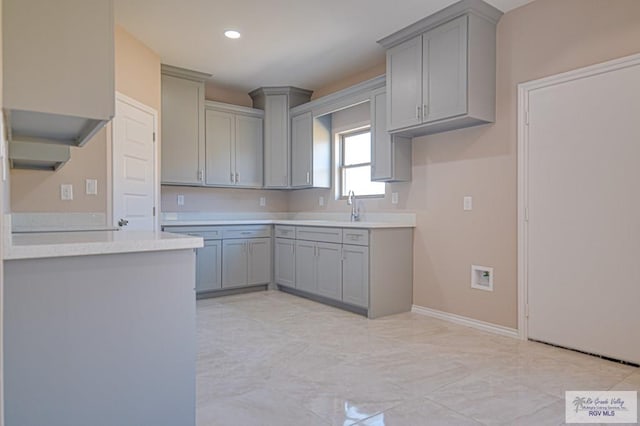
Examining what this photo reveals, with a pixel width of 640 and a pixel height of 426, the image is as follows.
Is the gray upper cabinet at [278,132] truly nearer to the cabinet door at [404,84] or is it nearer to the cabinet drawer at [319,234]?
the cabinet drawer at [319,234]

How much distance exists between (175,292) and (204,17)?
2712mm

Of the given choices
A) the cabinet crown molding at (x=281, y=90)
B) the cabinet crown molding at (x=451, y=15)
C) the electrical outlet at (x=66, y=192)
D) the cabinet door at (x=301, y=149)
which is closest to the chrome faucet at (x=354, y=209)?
the cabinet door at (x=301, y=149)

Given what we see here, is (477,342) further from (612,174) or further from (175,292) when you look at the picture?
(175,292)

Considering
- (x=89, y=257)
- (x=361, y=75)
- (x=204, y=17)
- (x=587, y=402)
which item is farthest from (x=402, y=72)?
(x=89, y=257)

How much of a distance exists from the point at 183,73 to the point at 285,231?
2150 mm

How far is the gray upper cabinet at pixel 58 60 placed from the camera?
1592mm

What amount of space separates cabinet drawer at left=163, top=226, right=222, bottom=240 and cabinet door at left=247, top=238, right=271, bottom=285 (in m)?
0.42

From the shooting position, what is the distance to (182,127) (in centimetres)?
482

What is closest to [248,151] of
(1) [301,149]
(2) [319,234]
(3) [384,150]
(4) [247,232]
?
(1) [301,149]

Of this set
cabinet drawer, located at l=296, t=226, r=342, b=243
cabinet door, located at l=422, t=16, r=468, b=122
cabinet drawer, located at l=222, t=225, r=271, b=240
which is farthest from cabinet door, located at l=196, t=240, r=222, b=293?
cabinet door, located at l=422, t=16, r=468, b=122

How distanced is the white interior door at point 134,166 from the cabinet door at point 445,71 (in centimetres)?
265

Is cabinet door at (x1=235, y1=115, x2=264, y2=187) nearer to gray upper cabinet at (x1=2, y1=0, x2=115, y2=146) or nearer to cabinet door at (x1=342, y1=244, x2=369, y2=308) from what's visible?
cabinet door at (x1=342, y1=244, x2=369, y2=308)

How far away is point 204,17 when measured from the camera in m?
3.54

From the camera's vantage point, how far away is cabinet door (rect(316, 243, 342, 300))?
4.20 meters
